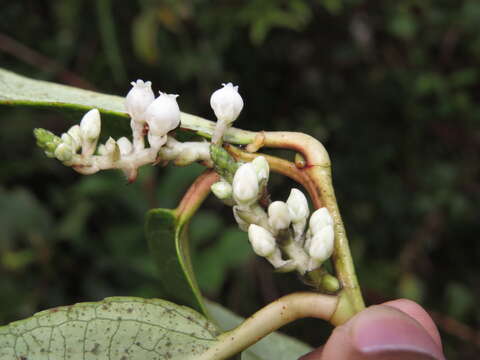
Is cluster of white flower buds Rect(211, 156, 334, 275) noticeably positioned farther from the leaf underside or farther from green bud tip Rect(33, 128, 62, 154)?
green bud tip Rect(33, 128, 62, 154)

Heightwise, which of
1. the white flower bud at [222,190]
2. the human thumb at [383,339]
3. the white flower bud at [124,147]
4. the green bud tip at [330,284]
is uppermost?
the white flower bud at [124,147]

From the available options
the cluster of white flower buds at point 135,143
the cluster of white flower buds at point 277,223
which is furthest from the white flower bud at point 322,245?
the cluster of white flower buds at point 135,143

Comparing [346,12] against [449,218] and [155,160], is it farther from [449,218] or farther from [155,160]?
[155,160]

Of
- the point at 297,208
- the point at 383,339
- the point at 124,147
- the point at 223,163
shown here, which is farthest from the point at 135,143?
the point at 383,339

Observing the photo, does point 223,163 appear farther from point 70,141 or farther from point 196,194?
point 70,141

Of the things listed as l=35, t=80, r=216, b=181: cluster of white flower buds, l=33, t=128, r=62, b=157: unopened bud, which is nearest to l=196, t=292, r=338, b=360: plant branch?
l=35, t=80, r=216, b=181: cluster of white flower buds

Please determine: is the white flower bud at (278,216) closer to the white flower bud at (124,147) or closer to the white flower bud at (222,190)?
the white flower bud at (222,190)
